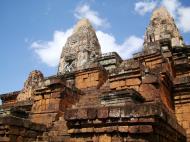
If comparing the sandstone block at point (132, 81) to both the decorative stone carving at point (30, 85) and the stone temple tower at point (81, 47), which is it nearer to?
the decorative stone carving at point (30, 85)

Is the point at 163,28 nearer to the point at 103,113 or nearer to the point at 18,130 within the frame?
the point at 18,130

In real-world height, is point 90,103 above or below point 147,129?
above

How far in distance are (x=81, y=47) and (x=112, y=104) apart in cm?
2673

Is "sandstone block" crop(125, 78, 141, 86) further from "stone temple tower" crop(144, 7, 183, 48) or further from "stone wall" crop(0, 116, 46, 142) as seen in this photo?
"stone temple tower" crop(144, 7, 183, 48)

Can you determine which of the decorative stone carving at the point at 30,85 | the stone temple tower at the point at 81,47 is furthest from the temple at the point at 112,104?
the stone temple tower at the point at 81,47

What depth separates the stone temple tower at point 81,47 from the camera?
29.8 metres

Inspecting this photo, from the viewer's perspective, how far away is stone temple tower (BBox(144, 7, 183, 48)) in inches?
902

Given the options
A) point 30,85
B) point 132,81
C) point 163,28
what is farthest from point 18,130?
point 163,28

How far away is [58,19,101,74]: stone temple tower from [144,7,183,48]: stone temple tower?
7523 millimetres

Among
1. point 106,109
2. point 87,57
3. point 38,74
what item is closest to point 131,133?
point 106,109

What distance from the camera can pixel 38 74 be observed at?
39.4 feet

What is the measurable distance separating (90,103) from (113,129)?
3.06m

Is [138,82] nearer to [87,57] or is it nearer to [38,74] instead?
[38,74]

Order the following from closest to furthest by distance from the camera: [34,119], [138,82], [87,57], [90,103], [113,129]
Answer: [113,129] < [138,82] < [90,103] < [34,119] < [87,57]
